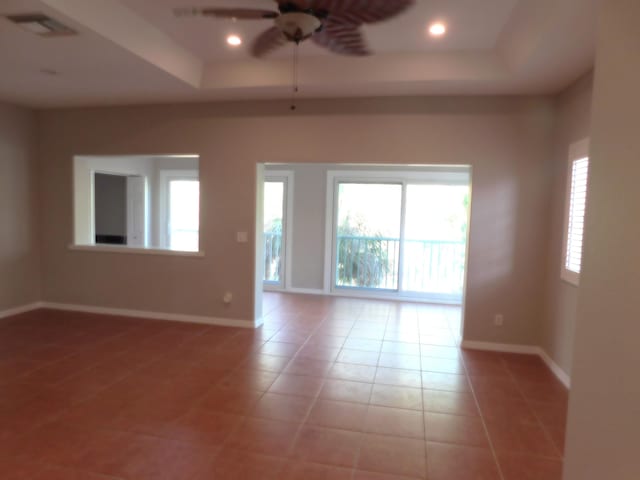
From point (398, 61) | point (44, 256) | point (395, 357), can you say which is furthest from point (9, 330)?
point (398, 61)

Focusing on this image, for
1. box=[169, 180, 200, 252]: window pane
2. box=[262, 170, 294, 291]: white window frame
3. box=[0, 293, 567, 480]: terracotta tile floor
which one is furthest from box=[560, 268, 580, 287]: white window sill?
box=[169, 180, 200, 252]: window pane

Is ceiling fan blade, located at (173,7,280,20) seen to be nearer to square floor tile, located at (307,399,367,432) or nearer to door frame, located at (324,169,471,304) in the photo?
square floor tile, located at (307,399,367,432)

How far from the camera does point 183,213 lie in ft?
25.3

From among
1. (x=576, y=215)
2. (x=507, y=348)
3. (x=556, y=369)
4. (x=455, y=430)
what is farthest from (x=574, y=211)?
(x=455, y=430)

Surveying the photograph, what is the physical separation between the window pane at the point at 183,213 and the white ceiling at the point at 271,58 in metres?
3.07

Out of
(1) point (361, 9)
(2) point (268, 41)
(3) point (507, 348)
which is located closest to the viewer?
(1) point (361, 9)

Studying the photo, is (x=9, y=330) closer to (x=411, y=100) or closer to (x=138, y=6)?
(x=138, y=6)

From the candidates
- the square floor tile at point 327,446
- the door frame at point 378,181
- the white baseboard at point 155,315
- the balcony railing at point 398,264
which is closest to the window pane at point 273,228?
the balcony railing at point 398,264

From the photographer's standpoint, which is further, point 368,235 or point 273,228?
point 273,228

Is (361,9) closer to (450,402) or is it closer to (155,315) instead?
(450,402)

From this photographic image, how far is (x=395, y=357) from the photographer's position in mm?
3947

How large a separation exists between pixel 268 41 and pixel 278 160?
6.55 ft

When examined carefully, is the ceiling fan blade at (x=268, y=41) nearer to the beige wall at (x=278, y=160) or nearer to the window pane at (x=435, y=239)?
the beige wall at (x=278, y=160)

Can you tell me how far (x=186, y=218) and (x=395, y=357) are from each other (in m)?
5.26
